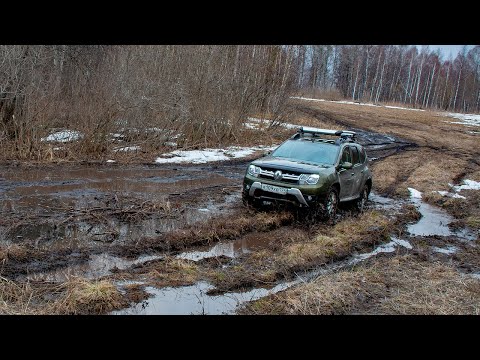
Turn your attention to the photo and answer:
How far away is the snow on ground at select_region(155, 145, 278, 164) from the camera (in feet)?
65.6

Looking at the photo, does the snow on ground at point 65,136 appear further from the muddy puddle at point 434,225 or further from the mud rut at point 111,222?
the muddy puddle at point 434,225

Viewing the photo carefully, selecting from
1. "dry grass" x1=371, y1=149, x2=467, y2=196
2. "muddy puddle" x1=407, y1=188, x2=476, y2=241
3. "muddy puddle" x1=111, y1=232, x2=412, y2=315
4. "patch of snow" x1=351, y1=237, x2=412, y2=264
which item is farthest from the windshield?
"dry grass" x1=371, y1=149, x2=467, y2=196

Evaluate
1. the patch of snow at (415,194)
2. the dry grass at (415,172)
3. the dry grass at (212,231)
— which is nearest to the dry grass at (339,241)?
the dry grass at (212,231)

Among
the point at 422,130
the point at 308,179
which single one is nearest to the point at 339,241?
the point at 308,179

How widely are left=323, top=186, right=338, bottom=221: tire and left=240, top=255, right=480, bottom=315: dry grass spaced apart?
3128 millimetres

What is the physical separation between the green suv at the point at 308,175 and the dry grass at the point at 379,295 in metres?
3.01

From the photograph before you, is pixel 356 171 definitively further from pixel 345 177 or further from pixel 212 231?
pixel 212 231

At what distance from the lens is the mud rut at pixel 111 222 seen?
7301 mm

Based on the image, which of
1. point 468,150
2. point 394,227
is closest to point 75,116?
point 394,227

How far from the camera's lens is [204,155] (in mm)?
21547

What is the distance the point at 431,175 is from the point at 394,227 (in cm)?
900

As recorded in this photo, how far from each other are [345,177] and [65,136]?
11.0 meters

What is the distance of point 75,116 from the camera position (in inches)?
702
